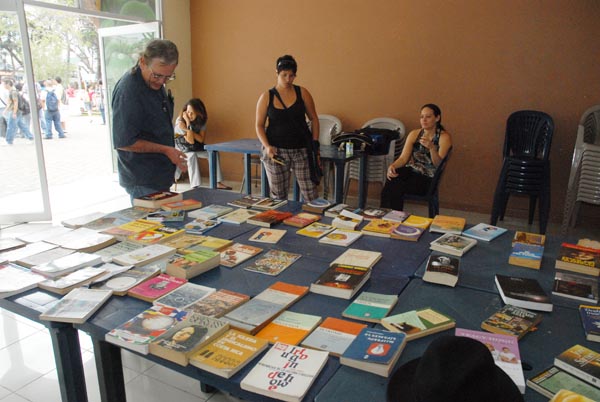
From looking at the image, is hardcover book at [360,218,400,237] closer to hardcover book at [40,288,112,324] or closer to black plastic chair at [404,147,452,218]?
hardcover book at [40,288,112,324]

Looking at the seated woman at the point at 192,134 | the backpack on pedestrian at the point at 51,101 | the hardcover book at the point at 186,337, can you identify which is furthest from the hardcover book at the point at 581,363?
the backpack on pedestrian at the point at 51,101

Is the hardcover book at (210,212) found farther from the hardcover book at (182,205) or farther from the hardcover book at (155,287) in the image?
the hardcover book at (155,287)

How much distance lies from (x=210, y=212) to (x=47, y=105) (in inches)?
266

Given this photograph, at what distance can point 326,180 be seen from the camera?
4.80 metres

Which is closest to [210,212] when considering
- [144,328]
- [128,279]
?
[128,279]

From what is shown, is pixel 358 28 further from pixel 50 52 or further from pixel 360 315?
pixel 50 52

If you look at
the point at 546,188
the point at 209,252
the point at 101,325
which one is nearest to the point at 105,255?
the point at 209,252

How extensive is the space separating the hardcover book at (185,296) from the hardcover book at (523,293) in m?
0.96

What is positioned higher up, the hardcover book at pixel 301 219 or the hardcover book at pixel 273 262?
the hardcover book at pixel 301 219

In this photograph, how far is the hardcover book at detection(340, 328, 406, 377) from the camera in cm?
105

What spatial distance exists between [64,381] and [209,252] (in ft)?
2.03

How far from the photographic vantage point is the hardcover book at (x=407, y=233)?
78.0 inches

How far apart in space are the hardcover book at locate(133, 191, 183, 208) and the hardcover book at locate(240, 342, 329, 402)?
1.40 m

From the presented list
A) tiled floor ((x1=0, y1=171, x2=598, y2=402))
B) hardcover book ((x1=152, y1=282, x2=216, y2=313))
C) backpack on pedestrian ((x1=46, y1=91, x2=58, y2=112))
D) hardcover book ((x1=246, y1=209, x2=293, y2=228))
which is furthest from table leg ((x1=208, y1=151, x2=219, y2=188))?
backpack on pedestrian ((x1=46, y1=91, x2=58, y2=112))
